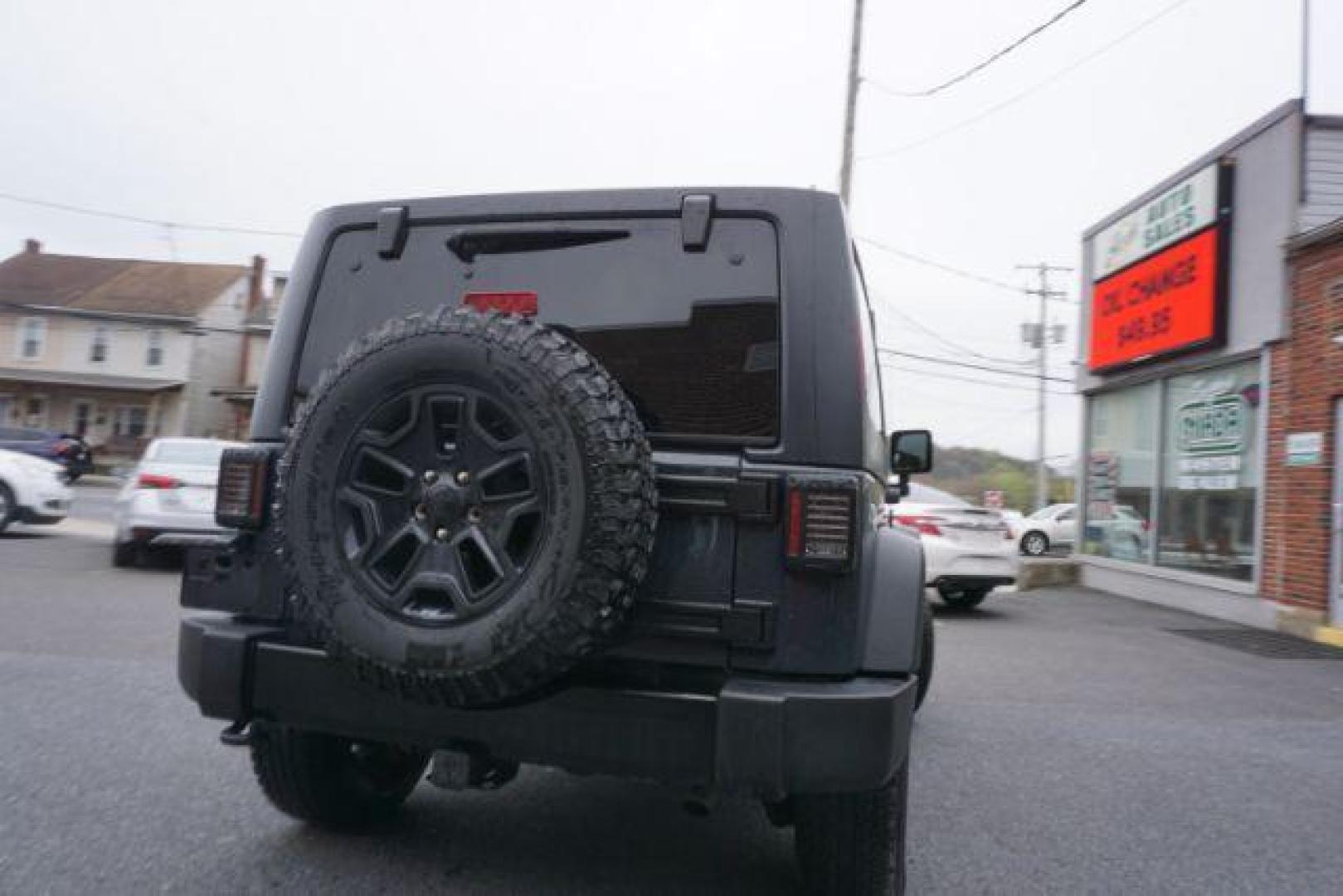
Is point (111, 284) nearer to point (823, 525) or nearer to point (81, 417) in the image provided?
point (81, 417)

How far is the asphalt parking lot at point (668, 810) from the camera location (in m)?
2.94

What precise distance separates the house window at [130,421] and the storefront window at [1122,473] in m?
35.2

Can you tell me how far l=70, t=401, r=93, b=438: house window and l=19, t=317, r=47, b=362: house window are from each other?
2393 millimetres

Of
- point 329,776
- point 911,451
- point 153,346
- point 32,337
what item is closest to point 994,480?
point 153,346

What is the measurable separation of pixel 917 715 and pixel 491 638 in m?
4.06

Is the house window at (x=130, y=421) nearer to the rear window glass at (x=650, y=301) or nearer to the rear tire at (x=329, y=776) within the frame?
the rear tire at (x=329, y=776)

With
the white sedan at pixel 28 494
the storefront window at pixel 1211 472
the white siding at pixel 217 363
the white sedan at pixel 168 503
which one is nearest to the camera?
the white sedan at pixel 168 503

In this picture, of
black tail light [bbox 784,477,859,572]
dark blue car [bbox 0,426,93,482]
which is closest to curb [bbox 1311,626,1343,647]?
black tail light [bbox 784,477,859,572]

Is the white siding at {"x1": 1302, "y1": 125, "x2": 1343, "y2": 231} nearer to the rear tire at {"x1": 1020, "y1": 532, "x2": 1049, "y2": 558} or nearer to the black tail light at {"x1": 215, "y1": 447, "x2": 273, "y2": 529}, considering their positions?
the black tail light at {"x1": 215, "y1": 447, "x2": 273, "y2": 529}

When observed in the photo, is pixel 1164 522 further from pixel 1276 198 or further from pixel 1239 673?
pixel 1239 673

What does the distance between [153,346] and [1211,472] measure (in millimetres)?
37257

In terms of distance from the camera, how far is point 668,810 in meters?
3.69

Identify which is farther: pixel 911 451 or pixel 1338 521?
pixel 1338 521

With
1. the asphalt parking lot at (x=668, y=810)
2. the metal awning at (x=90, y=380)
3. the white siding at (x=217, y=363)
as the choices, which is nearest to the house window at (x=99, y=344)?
the metal awning at (x=90, y=380)
